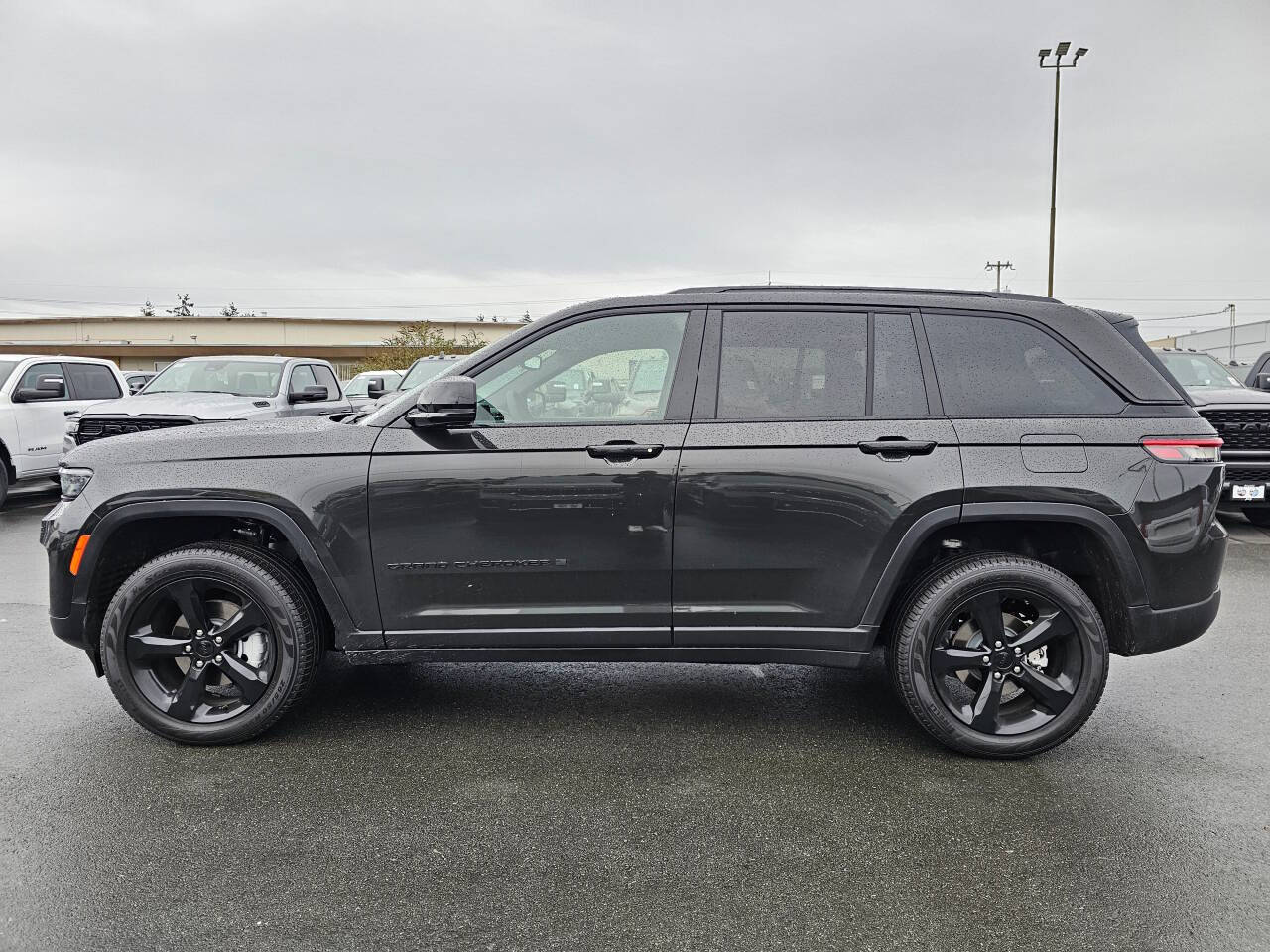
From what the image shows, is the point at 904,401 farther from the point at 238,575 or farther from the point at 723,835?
the point at 238,575

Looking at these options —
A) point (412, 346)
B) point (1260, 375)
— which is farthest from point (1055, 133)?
point (412, 346)

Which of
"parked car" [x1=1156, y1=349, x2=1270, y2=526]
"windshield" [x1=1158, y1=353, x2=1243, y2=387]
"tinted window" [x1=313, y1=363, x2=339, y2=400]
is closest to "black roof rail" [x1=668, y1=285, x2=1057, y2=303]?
"parked car" [x1=1156, y1=349, x2=1270, y2=526]

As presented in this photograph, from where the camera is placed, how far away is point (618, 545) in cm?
378

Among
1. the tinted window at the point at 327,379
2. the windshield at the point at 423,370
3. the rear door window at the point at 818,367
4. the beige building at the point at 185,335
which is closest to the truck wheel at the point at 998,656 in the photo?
the rear door window at the point at 818,367

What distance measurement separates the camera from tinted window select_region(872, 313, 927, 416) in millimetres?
3842

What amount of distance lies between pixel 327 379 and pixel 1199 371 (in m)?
11.6

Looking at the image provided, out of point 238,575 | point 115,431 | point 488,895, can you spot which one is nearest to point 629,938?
point 488,895

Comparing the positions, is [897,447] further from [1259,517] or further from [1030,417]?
[1259,517]

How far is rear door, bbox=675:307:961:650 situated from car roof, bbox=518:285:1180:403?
0.46 feet

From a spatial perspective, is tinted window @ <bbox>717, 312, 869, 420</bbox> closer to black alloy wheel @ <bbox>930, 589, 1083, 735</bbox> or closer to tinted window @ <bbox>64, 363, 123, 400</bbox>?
black alloy wheel @ <bbox>930, 589, 1083, 735</bbox>

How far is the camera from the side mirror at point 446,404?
3.66 metres

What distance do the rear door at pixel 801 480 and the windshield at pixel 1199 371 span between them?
8643 millimetres

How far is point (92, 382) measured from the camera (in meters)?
12.5

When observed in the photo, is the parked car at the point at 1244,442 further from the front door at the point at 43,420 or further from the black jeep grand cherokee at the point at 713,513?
the front door at the point at 43,420
